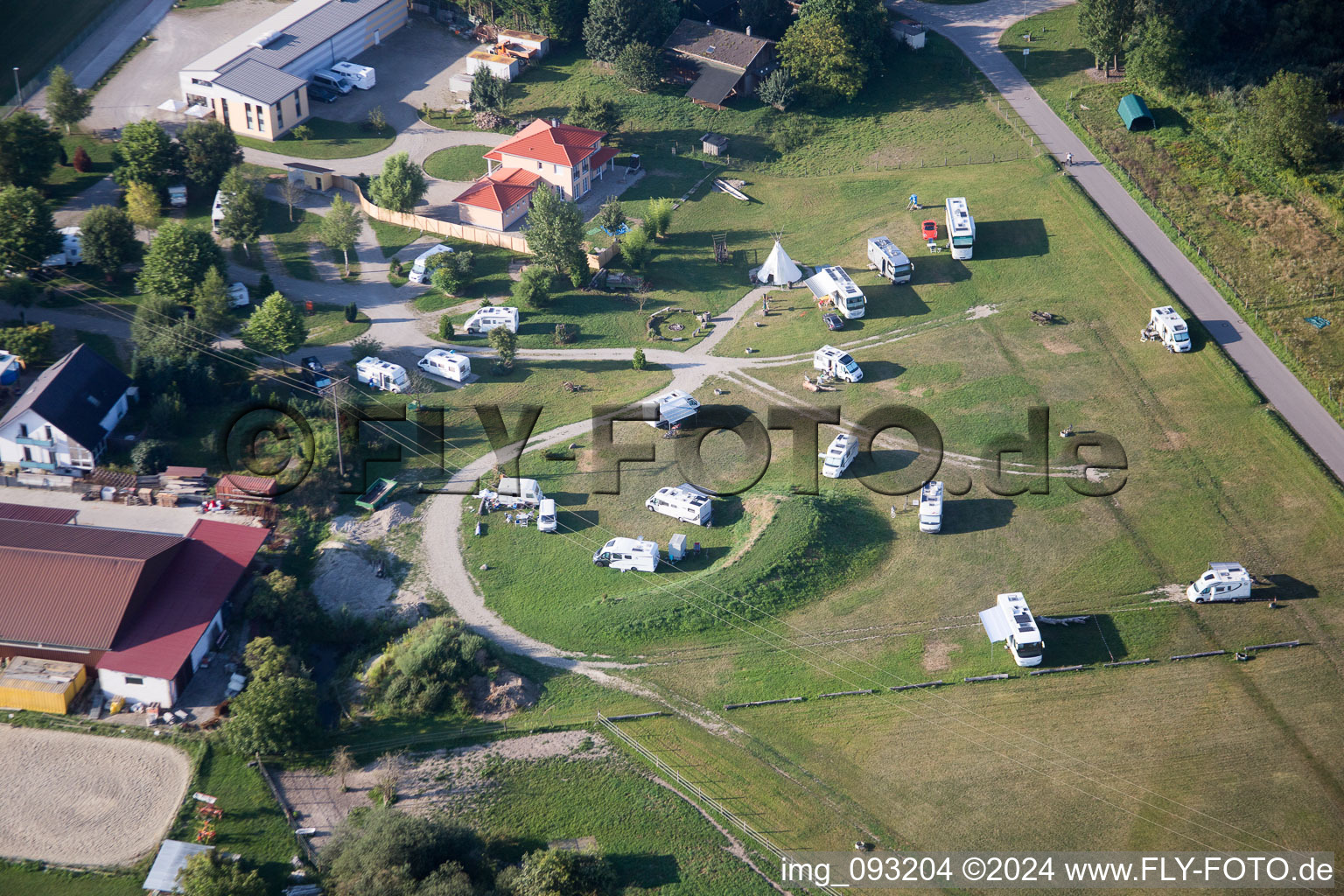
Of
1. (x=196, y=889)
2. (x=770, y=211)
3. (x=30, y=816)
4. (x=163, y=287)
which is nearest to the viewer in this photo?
(x=196, y=889)

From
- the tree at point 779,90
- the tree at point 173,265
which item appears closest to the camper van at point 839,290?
the tree at point 779,90

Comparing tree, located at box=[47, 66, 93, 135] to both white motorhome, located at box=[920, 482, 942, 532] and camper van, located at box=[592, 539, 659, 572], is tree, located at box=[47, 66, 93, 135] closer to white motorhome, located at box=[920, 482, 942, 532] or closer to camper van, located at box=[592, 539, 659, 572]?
camper van, located at box=[592, 539, 659, 572]

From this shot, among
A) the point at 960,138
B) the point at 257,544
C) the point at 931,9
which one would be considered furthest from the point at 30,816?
the point at 931,9

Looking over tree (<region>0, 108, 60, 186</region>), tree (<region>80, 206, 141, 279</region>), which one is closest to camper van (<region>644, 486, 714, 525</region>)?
tree (<region>80, 206, 141, 279</region>)

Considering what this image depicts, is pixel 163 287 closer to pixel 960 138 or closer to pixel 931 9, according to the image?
pixel 960 138

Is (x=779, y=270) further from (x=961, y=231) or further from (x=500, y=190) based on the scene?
(x=500, y=190)

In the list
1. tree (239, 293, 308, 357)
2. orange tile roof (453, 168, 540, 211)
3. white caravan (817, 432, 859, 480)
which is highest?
orange tile roof (453, 168, 540, 211)
